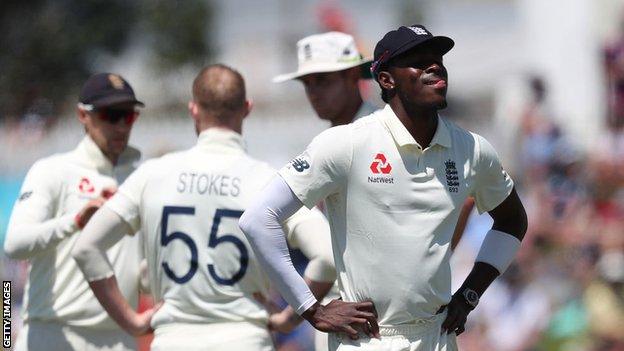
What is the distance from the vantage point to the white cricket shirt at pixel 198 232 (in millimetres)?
6660

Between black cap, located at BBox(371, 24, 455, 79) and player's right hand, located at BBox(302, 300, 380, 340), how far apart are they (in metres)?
1.03

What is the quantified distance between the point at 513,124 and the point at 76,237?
9071 mm

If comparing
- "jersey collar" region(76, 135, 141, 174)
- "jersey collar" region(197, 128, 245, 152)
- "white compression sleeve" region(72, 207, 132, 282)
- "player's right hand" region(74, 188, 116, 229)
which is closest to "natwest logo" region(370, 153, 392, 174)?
"jersey collar" region(197, 128, 245, 152)

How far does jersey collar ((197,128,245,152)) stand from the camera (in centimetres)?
684

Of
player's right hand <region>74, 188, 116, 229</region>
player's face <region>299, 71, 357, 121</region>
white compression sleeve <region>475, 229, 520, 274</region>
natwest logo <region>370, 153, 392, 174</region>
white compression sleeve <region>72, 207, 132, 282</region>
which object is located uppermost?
player's face <region>299, 71, 357, 121</region>

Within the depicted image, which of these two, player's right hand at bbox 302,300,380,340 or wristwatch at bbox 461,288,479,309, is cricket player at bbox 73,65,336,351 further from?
player's right hand at bbox 302,300,380,340

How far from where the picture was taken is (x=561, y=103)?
17.0 metres

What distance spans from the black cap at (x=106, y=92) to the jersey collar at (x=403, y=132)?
2.27m

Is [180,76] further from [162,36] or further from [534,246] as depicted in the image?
[534,246]

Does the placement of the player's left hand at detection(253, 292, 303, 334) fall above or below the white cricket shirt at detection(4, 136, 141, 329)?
below

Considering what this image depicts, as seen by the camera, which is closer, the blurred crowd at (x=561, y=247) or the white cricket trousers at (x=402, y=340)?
the white cricket trousers at (x=402, y=340)

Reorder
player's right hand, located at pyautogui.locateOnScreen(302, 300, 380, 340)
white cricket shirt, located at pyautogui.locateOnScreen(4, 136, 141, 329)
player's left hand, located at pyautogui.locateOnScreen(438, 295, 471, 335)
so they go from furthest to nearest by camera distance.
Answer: white cricket shirt, located at pyautogui.locateOnScreen(4, 136, 141, 329) → player's left hand, located at pyautogui.locateOnScreen(438, 295, 471, 335) → player's right hand, located at pyautogui.locateOnScreen(302, 300, 380, 340)

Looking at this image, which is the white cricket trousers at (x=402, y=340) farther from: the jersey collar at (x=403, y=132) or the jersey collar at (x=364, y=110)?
the jersey collar at (x=364, y=110)

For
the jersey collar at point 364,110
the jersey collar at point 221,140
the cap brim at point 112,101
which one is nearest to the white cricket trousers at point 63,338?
the cap brim at point 112,101
